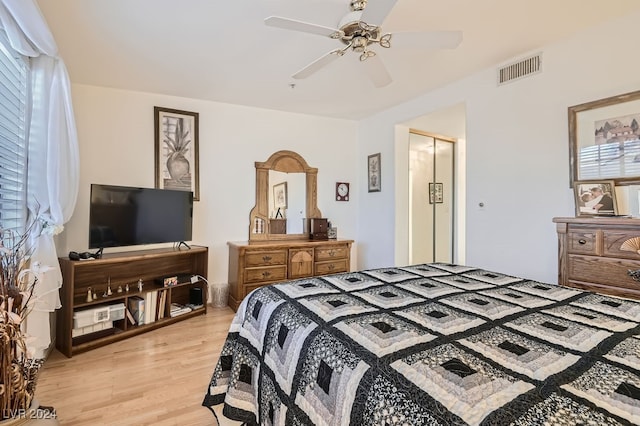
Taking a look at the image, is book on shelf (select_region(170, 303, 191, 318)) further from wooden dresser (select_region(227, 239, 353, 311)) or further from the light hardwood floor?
wooden dresser (select_region(227, 239, 353, 311))

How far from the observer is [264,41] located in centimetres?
236

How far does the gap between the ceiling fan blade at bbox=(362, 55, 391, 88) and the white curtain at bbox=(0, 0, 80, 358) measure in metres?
2.00

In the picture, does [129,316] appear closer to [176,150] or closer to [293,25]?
[176,150]

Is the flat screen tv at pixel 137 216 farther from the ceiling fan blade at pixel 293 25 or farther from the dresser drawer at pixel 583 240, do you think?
the dresser drawer at pixel 583 240

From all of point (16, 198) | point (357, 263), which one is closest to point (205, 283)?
point (16, 198)

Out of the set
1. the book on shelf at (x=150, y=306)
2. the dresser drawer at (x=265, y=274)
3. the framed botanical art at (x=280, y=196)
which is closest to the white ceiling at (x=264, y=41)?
the framed botanical art at (x=280, y=196)

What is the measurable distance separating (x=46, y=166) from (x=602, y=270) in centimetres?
362

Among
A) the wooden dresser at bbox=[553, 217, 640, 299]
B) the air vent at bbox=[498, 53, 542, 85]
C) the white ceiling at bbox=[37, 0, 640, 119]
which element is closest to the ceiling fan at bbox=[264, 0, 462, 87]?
the white ceiling at bbox=[37, 0, 640, 119]

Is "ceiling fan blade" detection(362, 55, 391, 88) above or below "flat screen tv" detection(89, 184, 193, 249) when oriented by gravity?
above

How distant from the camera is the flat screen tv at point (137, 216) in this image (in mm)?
2664

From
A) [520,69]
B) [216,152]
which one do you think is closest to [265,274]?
[216,152]

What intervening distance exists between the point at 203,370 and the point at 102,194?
68.7 inches

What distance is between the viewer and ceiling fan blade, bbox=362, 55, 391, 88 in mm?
2066

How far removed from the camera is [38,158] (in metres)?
2.09
